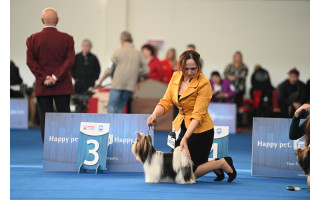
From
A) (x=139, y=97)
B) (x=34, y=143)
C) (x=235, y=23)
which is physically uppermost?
(x=235, y=23)

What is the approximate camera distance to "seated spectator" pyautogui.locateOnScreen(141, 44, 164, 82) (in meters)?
9.82

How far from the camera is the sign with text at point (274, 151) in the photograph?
15.9 ft

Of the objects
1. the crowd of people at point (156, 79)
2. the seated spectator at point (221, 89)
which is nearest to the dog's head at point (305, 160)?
the crowd of people at point (156, 79)

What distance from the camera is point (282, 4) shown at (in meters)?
12.3

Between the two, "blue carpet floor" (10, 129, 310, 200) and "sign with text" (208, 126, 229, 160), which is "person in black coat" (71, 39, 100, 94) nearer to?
"blue carpet floor" (10, 129, 310, 200)

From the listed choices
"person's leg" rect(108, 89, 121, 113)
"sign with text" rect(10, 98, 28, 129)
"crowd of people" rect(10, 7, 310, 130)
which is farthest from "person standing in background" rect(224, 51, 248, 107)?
"sign with text" rect(10, 98, 28, 129)

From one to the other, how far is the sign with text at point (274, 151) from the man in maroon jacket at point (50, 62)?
6.01 ft

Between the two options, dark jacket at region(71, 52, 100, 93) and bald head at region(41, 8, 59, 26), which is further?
dark jacket at region(71, 52, 100, 93)

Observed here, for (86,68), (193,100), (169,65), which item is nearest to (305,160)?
(193,100)

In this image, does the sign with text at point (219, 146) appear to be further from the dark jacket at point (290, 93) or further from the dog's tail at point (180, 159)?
the dark jacket at point (290, 93)

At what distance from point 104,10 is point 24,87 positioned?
2542 millimetres

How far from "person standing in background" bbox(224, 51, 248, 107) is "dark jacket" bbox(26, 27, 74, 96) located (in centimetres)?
622

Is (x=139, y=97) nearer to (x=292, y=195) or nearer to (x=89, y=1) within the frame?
(x=89, y=1)

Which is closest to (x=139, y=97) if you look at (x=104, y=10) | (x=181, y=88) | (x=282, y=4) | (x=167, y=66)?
(x=167, y=66)
